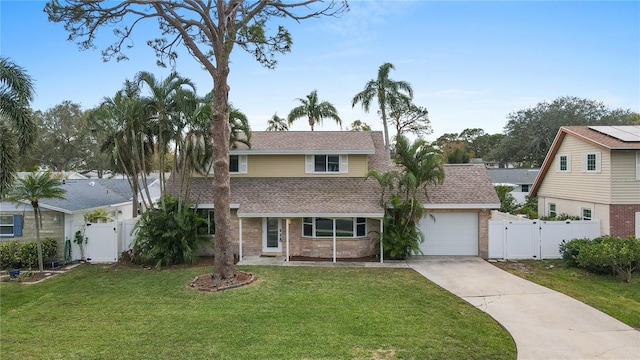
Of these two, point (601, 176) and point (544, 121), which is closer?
point (601, 176)

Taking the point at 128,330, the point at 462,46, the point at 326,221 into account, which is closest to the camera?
the point at 128,330

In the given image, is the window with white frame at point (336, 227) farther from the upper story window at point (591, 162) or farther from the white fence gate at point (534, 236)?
the upper story window at point (591, 162)

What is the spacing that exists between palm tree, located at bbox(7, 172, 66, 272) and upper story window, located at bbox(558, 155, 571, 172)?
Answer: 22.8 m

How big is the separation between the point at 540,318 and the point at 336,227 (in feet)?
27.0

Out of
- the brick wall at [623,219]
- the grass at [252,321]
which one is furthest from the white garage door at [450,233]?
the brick wall at [623,219]

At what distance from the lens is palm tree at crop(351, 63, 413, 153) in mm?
27172

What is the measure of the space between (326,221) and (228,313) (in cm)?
711

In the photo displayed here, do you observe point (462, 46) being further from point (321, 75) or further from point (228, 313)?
point (228, 313)

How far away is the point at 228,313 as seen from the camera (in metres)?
8.78

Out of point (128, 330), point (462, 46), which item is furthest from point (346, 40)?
point (128, 330)

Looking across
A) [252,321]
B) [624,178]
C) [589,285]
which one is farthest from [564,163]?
[252,321]

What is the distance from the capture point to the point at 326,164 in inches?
683

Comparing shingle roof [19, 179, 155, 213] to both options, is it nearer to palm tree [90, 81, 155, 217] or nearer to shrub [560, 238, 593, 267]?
palm tree [90, 81, 155, 217]

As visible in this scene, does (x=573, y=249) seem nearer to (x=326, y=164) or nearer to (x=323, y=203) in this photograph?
(x=323, y=203)
